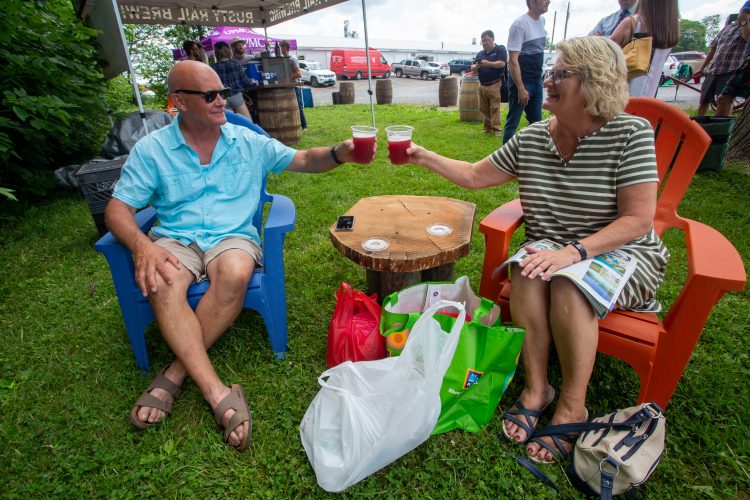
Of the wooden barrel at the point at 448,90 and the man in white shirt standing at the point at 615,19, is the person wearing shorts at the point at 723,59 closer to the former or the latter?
the man in white shirt standing at the point at 615,19

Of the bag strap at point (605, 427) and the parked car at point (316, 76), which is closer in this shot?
the bag strap at point (605, 427)

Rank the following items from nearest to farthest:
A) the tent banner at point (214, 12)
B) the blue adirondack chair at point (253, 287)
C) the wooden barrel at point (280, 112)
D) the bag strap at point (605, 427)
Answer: the bag strap at point (605, 427) < the blue adirondack chair at point (253, 287) < the wooden barrel at point (280, 112) < the tent banner at point (214, 12)

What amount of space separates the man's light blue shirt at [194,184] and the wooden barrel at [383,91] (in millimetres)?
10718

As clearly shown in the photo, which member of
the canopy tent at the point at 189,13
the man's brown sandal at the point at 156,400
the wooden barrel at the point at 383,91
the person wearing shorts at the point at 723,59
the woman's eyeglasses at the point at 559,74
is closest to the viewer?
the woman's eyeglasses at the point at 559,74

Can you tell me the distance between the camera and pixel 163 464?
4.96ft

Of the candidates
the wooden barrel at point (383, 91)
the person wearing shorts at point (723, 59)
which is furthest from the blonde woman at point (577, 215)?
the wooden barrel at point (383, 91)

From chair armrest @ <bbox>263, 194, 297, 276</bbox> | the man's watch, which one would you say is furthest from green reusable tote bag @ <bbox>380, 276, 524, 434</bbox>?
chair armrest @ <bbox>263, 194, 297, 276</bbox>

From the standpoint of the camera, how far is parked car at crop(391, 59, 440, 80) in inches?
1099

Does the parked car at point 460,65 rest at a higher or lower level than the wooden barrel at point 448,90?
higher

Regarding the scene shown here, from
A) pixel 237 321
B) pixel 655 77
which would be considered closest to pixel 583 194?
pixel 237 321

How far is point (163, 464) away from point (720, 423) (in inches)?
88.2

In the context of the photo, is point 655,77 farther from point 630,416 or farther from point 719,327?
point 630,416

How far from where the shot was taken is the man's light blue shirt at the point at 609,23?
135 inches

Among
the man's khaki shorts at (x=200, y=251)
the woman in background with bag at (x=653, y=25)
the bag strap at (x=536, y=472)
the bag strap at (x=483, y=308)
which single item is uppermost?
the woman in background with bag at (x=653, y=25)
